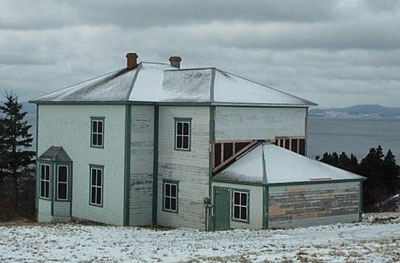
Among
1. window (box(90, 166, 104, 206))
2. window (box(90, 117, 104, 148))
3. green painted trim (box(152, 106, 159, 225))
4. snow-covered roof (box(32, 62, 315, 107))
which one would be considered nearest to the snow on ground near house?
green painted trim (box(152, 106, 159, 225))

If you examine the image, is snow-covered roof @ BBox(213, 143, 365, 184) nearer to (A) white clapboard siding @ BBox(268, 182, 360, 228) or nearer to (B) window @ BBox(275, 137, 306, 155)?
(A) white clapboard siding @ BBox(268, 182, 360, 228)

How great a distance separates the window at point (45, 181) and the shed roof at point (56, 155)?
51cm

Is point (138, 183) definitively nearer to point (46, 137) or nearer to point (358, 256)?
point (46, 137)

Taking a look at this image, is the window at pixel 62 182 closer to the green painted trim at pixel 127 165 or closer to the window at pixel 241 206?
the green painted trim at pixel 127 165

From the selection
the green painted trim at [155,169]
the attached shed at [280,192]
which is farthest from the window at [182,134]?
the attached shed at [280,192]

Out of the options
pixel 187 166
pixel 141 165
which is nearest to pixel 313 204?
pixel 187 166

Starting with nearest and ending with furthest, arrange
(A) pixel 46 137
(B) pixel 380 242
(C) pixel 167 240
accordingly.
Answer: (B) pixel 380 242 → (C) pixel 167 240 → (A) pixel 46 137

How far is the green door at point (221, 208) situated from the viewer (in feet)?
97.8

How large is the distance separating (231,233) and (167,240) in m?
3.01

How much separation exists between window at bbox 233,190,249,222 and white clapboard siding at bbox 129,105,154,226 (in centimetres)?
490

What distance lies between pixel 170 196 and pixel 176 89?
504 centimetres

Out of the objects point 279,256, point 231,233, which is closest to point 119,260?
point 279,256

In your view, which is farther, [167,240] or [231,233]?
[231,233]

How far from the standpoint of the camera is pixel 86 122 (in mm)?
33938
